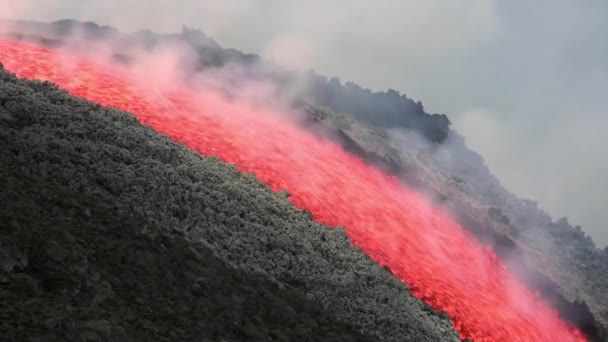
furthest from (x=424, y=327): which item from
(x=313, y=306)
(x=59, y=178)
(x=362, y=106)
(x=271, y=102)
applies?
(x=362, y=106)

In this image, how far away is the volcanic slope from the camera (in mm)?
11547

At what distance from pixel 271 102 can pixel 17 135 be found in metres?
22.9

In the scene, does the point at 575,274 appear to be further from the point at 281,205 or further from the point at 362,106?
the point at 281,205

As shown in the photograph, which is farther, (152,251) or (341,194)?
(341,194)

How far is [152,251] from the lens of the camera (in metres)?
14.9

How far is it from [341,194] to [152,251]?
1370 cm

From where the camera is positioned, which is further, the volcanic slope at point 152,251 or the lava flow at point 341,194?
the lava flow at point 341,194

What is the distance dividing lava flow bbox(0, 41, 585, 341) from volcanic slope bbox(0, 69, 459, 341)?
6.31 feet

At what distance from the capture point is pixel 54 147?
18109 millimetres

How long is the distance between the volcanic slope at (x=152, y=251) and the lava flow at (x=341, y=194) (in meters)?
1.92

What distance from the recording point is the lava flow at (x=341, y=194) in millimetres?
23859

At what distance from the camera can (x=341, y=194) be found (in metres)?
27.6

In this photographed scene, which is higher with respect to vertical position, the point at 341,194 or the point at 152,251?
the point at 341,194

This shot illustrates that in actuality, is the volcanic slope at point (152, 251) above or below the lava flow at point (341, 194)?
below
